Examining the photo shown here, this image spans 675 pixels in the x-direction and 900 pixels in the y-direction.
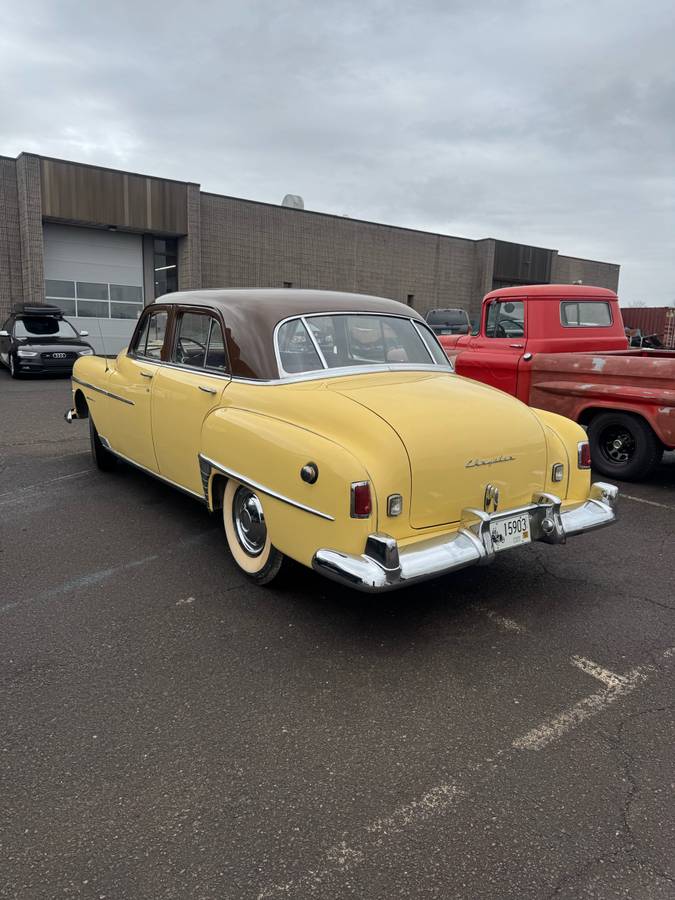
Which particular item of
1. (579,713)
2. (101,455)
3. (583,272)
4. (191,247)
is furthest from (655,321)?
(579,713)

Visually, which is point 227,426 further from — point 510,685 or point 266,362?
point 510,685

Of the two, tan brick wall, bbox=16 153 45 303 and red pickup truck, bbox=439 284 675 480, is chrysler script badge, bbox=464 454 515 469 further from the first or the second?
tan brick wall, bbox=16 153 45 303

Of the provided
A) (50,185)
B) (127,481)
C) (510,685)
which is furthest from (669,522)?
(50,185)

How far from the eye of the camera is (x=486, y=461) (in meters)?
3.50

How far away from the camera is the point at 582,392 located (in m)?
6.78

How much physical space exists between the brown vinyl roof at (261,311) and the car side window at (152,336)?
1.56 feet

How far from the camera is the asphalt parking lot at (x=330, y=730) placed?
6.63ft

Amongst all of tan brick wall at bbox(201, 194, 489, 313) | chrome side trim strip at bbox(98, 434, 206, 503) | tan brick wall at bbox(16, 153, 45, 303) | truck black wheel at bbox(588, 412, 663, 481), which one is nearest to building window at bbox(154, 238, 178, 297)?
tan brick wall at bbox(201, 194, 489, 313)

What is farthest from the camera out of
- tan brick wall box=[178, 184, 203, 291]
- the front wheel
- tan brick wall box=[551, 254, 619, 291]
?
tan brick wall box=[551, 254, 619, 291]

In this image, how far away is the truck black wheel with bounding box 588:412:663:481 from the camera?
6.41m

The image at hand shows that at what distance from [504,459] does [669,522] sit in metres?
2.70

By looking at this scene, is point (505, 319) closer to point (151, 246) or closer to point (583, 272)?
→ point (151, 246)

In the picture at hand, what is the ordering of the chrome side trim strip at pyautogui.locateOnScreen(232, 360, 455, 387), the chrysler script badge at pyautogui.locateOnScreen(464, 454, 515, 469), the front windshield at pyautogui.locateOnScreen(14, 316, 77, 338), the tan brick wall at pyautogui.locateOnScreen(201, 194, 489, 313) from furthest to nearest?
the tan brick wall at pyautogui.locateOnScreen(201, 194, 489, 313), the front windshield at pyautogui.locateOnScreen(14, 316, 77, 338), the chrome side trim strip at pyautogui.locateOnScreen(232, 360, 455, 387), the chrysler script badge at pyautogui.locateOnScreen(464, 454, 515, 469)

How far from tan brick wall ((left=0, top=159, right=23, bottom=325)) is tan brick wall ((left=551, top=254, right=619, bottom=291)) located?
25144mm
